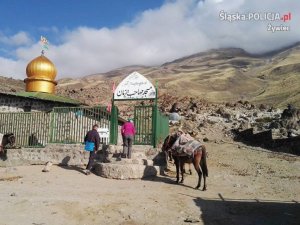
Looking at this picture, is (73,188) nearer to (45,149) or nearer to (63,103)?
(45,149)

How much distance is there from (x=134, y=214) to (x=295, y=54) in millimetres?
151518

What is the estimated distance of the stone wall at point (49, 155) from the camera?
14.9 metres

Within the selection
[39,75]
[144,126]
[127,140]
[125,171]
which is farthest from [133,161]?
[39,75]

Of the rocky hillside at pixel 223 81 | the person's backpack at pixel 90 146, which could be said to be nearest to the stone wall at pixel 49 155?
the person's backpack at pixel 90 146

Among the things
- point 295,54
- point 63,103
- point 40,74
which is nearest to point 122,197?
point 63,103

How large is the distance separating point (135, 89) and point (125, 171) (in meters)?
3.82

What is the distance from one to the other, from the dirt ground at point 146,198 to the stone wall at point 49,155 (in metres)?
0.65

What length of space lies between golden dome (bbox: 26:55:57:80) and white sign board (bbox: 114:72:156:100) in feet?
41.2

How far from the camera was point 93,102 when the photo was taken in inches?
2196

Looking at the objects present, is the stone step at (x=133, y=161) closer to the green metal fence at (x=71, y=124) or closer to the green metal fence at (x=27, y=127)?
the green metal fence at (x=71, y=124)

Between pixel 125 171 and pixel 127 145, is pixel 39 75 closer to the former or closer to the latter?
pixel 127 145

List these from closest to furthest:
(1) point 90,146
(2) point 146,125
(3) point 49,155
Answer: (1) point 90,146
(2) point 146,125
(3) point 49,155

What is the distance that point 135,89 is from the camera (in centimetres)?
1476

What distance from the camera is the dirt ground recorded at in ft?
25.5
